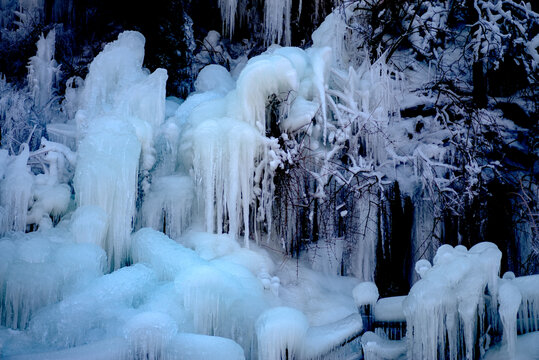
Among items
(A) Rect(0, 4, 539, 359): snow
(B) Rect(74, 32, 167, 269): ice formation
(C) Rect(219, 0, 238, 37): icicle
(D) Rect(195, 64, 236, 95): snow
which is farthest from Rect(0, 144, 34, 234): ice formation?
(C) Rect(219, 0, 238, 37): icicle

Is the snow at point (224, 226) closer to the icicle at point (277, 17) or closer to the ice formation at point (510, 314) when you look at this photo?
the ice formation at point (510, 314)

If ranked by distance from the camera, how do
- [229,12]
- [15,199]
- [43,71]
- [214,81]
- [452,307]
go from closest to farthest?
[452,307] < [15,199] < [214,81] < [43,71] < [229,12]

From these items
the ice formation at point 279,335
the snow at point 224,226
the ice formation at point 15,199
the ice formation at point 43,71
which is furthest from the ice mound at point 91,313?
the ice formation at point 43,71

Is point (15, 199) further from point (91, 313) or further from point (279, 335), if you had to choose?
point (279, 335)

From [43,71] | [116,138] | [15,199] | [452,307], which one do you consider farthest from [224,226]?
[43,71]

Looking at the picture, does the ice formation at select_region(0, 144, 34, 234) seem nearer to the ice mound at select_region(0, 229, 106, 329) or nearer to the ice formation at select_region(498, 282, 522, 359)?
the ice mound at select_region(0, 229, 106, 329)

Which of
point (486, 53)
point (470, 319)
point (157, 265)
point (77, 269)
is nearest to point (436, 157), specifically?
point (486, 53)

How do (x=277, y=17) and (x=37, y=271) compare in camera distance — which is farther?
(x=277, y=17)

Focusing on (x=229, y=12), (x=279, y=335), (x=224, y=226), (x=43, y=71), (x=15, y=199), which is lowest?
(x=279, y=335)

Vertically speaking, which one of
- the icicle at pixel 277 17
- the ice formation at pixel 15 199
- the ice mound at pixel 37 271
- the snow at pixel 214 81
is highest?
the icicle at pixel 277 17

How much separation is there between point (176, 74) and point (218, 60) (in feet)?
2.41

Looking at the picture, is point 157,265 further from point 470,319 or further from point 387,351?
point 470,319

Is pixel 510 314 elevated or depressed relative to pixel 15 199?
depressed

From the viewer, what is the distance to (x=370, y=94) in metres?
5.61
